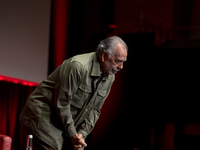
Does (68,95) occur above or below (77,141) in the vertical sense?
above

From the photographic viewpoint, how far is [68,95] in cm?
178

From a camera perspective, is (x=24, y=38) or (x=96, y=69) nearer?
(x=96, y=69)

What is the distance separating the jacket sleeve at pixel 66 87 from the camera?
1.77 m

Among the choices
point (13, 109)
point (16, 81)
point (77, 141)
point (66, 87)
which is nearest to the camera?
point (66, 87)

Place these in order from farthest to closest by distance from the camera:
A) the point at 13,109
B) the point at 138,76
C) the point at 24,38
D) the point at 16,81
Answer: the point at 138,76 → the point at 13,109 → the point at 16,81 → the point at 24,38

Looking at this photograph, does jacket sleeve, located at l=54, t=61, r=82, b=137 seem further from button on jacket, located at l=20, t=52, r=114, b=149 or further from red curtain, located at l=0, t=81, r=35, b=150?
red curtain, located at l=0, t=81, r=35, b=150

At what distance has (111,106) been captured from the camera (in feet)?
17.8

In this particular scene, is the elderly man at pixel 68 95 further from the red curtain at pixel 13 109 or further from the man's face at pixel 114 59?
the red curtain at pixel 13 109

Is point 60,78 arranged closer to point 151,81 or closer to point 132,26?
point 151,81

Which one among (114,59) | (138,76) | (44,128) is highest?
(114,59)

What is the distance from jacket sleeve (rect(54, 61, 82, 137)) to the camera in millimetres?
1767

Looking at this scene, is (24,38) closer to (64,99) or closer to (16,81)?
(16,81)

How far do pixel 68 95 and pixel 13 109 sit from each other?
A: 2.55 metres

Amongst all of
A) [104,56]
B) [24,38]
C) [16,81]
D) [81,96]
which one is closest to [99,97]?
[81,96]
